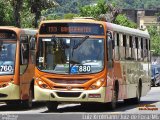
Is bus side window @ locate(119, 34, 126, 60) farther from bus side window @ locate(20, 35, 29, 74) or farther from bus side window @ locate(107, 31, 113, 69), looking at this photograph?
bus side window @ locate(20, 35, 29, 74)

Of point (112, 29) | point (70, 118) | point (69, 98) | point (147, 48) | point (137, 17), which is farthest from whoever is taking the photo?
point (137, 17)

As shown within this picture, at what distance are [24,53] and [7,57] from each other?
0.66 meters

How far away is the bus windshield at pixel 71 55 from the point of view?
2080 centimetres

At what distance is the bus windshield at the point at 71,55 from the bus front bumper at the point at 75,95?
0.59m

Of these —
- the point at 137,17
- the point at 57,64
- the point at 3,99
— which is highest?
the point at 57,64

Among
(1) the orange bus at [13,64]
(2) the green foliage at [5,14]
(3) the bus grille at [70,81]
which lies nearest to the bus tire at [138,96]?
(1) the orange bus at [13,64]

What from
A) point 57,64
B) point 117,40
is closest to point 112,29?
point 117,40

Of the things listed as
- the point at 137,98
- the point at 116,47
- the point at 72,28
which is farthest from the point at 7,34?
the point at 137,98

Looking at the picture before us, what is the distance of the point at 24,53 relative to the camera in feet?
76.8

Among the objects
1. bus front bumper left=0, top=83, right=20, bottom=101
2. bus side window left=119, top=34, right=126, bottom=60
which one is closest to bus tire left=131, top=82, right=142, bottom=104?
bus side window left=119, top=34, right=126, bottom=60

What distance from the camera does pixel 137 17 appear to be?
190125 millimetres

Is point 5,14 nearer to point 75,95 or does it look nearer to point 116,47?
point 116,47

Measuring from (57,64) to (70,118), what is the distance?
10.8 feet

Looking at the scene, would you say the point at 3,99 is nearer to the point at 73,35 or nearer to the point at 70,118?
the point at 73,35
